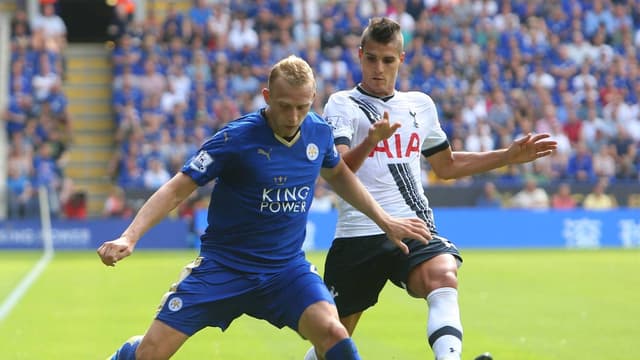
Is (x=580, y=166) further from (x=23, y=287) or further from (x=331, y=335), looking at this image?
(x=331, y=335)

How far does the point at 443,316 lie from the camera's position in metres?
7.32

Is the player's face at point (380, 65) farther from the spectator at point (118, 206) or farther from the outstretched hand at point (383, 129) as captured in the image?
the spectator at point (118, 206)

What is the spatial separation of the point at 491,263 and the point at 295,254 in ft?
47.3

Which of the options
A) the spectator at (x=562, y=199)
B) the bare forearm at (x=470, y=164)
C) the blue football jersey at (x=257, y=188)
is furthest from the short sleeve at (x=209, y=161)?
the spectator at (x=562, y=199)

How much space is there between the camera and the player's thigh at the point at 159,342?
6.77 m

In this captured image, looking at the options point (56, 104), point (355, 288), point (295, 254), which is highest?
point (295, 254)

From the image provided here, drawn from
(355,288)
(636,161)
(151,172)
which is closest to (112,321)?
(355,288)

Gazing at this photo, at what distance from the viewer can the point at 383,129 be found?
698cm

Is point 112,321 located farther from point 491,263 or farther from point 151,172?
point 151,172

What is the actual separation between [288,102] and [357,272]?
5.35 ft

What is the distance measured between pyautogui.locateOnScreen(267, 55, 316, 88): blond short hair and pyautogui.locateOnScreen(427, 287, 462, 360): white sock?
167 centimetres

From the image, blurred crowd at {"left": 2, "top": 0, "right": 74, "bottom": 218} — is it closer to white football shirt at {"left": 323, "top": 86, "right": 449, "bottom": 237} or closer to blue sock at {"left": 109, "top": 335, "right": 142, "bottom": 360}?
white football shirt at {"left": 323, "top": 86, "right": 449, "bottom": 237}

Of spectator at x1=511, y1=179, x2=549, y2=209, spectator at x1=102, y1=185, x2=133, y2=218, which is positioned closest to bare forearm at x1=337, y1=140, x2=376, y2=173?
spectator at x1=102, y1=185, x2=133, y2=218

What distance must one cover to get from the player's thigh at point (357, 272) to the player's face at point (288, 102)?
1.27m
